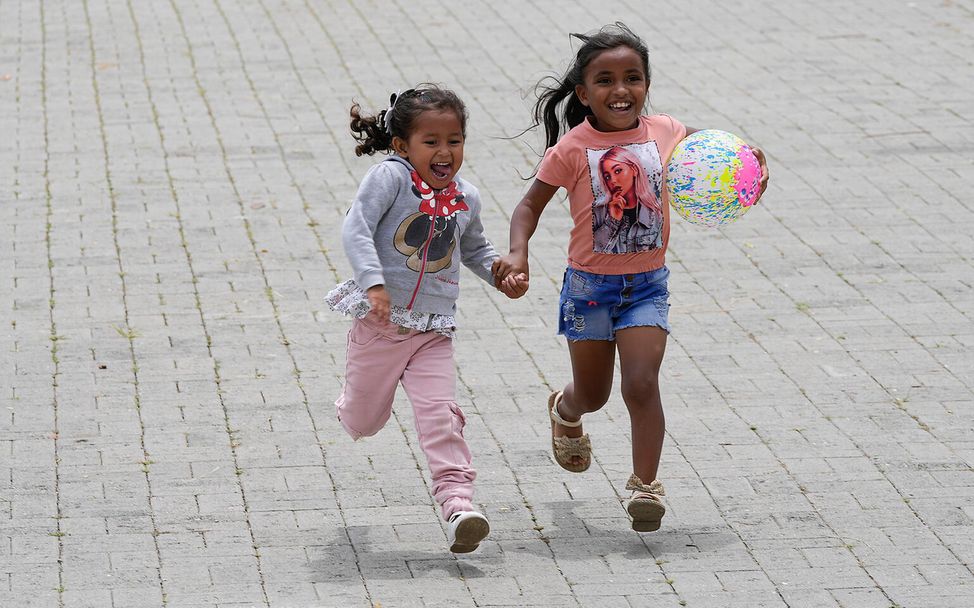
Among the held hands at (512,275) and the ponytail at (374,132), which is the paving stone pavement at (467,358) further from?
the ponytail at (374,132)


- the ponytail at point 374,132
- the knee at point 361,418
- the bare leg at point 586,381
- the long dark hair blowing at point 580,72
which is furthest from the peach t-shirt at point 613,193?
the knee at point 361,418

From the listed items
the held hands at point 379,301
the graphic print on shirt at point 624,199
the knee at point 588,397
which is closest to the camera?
the held hands at point 379,301

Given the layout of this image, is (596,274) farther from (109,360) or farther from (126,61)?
(126,61)

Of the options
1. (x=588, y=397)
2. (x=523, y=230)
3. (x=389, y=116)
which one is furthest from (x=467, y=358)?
(x=389, y=116)

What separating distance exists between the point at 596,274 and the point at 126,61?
8.92 m

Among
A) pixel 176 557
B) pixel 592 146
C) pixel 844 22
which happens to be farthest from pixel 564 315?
pixel 844 22

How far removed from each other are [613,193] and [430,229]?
0.67 metres

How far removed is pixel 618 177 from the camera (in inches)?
208

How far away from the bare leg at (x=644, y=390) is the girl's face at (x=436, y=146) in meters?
0.87

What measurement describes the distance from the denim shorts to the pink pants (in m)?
0.49

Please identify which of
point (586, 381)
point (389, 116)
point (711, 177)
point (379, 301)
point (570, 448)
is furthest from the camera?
point (570, 448)

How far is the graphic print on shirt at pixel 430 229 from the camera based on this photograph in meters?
5.13

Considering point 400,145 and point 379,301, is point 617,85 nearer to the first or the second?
point 400,145

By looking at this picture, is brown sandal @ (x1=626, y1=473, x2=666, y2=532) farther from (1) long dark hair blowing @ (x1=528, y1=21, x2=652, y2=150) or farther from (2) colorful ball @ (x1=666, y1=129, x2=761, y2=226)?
(1) long dark hair blowing @ (x1=528, y1=21, x2=652, y2=150)
